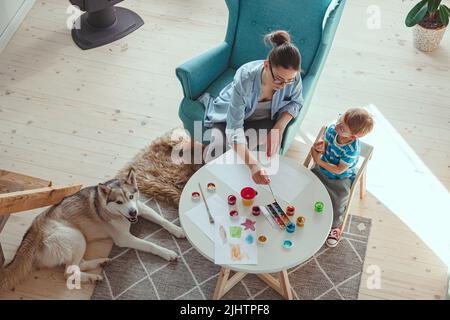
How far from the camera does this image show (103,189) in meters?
3.04

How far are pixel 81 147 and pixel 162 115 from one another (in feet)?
1.69

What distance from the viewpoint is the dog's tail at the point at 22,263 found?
2.95 meters

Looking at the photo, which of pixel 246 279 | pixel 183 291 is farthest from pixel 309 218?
pixel 183 291

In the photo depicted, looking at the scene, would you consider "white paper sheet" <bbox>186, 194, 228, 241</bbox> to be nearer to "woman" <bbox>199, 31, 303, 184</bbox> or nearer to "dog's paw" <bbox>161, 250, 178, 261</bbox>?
"woman" <bbox>199, 31, 303, 184</bbox>

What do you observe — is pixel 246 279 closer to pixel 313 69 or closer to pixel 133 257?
pixel 133 257

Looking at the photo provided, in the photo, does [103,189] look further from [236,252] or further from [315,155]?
[315,155]

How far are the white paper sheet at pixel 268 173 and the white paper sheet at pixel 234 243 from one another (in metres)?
0.18

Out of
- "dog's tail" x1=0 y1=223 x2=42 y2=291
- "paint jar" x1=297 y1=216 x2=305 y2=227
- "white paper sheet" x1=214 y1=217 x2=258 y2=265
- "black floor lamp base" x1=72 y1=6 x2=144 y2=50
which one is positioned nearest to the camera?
"white paper sheet" x1=214 y1=217 x2=258 y2=265

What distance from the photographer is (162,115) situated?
3.84 m

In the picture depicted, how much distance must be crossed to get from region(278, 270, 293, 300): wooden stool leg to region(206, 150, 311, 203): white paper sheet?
0.34 meters

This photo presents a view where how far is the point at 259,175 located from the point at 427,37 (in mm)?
1915

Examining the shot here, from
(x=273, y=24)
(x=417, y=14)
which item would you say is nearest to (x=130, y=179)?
(x=273, y=24)

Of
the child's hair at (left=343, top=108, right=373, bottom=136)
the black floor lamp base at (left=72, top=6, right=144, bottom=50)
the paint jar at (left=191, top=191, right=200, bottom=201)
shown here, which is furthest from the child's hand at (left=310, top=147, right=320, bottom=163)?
the black floor lamp base at (left=72, top=6, right=144, bottom=50)

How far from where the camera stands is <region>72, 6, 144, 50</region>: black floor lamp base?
4.23 m
